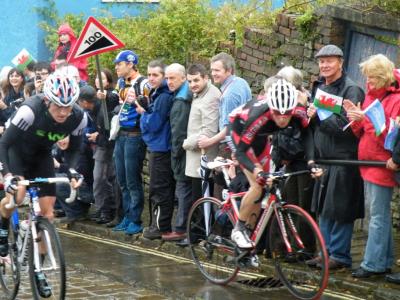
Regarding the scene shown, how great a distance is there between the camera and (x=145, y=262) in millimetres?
11938

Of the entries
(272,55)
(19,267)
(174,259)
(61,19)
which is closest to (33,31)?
(61,19)

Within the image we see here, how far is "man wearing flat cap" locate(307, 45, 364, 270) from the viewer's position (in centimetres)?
1031

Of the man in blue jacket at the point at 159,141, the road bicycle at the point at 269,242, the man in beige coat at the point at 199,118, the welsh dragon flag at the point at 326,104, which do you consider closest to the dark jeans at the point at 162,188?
the man in blue jacket at the point at 159,141

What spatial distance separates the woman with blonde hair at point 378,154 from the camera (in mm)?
9766

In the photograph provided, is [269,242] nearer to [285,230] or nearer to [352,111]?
[285,230]

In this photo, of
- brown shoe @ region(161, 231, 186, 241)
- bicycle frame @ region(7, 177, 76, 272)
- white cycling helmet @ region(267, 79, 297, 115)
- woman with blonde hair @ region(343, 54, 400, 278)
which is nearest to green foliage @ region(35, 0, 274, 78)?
brown shoe @ region(161, 231, 186, 241)

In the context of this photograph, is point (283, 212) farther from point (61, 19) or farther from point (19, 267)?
point (61, 19)

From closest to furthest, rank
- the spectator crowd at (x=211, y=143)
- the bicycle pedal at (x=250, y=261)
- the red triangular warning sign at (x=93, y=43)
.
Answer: the spectator crowd at (x=211, y=143), the bicycle pedal at (x=250, y=261), the red triangular warning sign at (x=93, y=43)

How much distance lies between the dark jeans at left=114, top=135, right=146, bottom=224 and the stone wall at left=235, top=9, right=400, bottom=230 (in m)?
2.25

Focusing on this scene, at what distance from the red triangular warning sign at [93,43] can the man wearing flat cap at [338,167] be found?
14.3 feet

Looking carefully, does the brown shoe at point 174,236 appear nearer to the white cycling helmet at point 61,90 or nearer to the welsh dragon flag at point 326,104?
the welsh dragon flag at point 326,104

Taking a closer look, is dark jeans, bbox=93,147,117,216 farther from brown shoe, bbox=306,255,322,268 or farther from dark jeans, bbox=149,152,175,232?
brown shoe, bbox=306,255,322,268

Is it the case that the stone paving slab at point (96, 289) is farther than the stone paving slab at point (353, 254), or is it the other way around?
the stone paving slab at point (96, 289)

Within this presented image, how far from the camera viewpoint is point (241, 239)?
32.9ft
